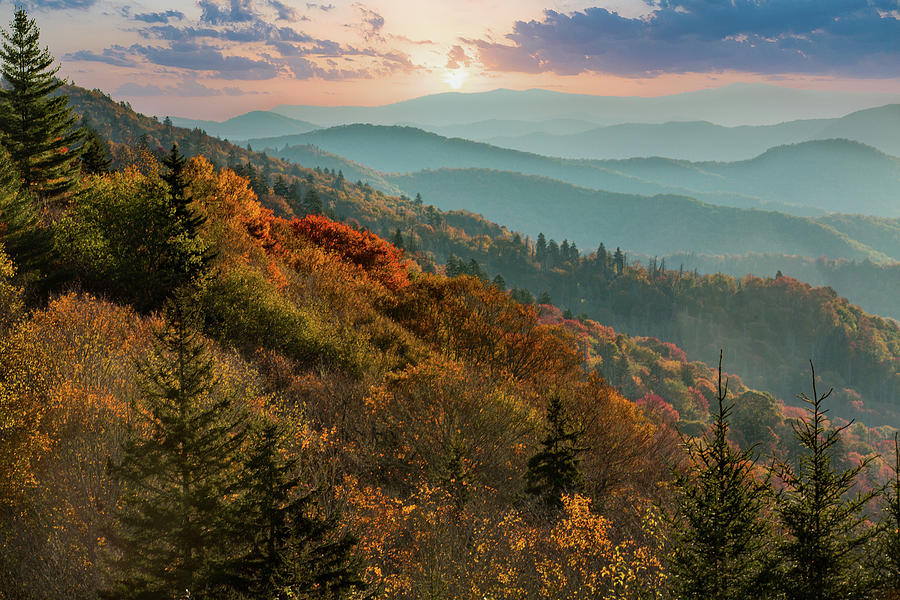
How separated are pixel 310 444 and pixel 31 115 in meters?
40.0

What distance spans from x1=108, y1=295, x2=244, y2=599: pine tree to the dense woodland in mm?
47

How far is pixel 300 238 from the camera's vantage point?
52094 millimetres

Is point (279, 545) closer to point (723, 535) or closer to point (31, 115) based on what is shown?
point (723, 535)

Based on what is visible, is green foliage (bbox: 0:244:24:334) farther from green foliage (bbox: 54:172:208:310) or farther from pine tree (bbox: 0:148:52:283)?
green foliage (bbox: 54:172:208:310)

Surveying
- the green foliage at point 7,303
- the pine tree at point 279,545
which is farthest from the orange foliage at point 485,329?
the pine tree at point 279,545

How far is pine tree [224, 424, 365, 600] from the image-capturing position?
9.41m

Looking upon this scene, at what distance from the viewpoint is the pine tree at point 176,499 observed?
10141 mm

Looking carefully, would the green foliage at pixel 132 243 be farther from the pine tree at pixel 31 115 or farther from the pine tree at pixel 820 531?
the pine tree at pixel 820 531

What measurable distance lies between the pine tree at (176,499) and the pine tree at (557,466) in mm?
14456

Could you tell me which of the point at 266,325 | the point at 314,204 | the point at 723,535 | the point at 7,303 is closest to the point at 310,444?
the point at 266,325

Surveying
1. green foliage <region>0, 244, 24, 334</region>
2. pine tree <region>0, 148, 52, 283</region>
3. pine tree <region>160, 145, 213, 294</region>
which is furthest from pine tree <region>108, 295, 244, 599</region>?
pine tree <region>0, 148, 52, 283</region>

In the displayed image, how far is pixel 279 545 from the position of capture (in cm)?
967

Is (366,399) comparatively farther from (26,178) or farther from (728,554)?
(26,178)

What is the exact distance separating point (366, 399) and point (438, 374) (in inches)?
176
